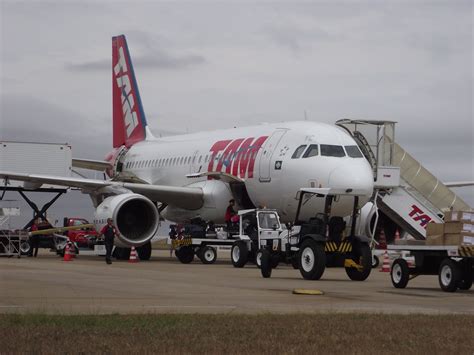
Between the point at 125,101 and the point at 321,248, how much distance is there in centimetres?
2272

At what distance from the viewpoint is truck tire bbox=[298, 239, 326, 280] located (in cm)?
2002

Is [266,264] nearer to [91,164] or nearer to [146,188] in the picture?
[146,188]

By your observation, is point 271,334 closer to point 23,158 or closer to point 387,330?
point 387,330

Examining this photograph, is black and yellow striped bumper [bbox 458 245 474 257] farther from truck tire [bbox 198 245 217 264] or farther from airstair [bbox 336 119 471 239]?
Result: airstair [bbox 336 119 471 239]

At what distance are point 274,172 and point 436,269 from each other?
384 inches

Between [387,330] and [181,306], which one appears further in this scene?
[181,306]

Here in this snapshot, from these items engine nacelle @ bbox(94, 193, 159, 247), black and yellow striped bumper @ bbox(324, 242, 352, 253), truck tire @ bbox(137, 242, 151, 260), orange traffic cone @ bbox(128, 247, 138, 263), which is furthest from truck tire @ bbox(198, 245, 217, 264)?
black and yellow striped bumper @ bbox(324, 242, 352, 253)

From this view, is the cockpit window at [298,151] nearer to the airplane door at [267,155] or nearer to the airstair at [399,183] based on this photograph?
the airplane door at [267,155]

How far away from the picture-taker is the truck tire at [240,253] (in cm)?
2612

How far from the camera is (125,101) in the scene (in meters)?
41.4

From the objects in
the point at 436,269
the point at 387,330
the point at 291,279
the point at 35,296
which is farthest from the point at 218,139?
the point at 387,330

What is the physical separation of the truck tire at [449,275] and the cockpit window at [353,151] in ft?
28.2

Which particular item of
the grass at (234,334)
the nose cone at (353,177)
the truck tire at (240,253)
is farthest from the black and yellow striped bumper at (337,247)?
the grass at (234,334)

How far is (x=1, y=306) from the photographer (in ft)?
42.3
